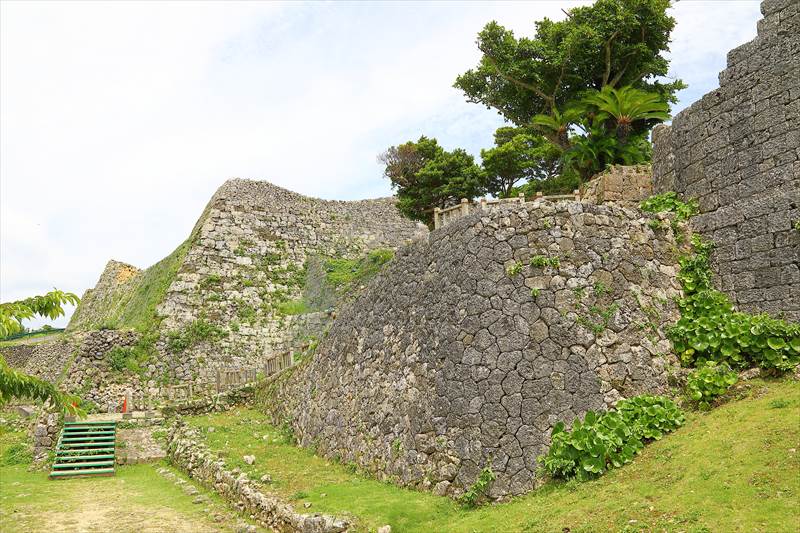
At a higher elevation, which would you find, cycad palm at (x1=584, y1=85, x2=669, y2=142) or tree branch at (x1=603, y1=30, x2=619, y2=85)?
tree branch at (x1=603, y1=30, x2=619, y2=85)

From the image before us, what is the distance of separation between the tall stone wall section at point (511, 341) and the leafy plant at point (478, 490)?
13cm

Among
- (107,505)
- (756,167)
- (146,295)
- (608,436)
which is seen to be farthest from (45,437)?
(756,167)

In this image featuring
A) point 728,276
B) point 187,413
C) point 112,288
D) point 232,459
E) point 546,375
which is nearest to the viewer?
point 546,375

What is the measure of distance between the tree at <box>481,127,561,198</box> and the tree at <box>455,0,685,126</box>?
177 inches

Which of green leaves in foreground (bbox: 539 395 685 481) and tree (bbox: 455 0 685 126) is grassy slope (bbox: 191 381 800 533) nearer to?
green leaves in foreground (bbox: 539 395 685 481)

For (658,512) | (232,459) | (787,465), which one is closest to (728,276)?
(787,465)

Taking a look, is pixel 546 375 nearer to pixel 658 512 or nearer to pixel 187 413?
pixel 658 512

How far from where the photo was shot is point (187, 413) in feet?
61.2

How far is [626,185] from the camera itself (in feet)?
43.0

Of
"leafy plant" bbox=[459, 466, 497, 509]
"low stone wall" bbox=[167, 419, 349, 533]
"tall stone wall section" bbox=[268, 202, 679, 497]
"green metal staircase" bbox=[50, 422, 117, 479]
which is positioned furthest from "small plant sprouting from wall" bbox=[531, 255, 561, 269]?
"green metal staircase" bbox=[50, 422, 117, 479]

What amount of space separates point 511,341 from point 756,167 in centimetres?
467

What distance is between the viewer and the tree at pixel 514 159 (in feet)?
86.2

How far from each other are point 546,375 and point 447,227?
11.1 feet

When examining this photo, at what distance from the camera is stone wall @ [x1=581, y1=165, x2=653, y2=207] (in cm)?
1301
